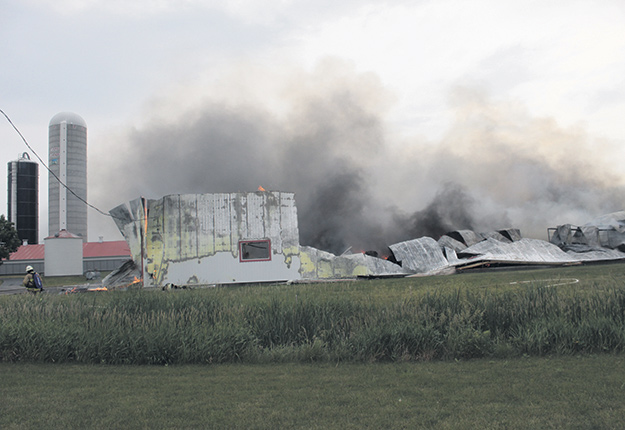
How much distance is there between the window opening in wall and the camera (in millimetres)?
24219

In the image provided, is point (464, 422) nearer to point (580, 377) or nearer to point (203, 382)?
point (580, 377)

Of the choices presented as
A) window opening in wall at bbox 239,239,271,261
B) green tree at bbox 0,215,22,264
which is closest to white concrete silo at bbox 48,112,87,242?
green tree at bbox 0,215,22,264

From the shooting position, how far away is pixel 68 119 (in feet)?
199

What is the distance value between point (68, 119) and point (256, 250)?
47023 mm

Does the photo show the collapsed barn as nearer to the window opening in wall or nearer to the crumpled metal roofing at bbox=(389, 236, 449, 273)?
the window opening in wall

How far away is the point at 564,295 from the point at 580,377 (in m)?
4.37

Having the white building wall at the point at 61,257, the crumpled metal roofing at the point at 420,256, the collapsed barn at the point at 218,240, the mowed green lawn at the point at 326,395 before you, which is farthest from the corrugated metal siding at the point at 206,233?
the white building wall at the point at 61,257

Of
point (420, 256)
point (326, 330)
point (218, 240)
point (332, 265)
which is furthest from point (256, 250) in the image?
point (326, 330)

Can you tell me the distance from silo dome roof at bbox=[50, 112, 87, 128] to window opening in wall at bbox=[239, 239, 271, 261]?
1827 inches

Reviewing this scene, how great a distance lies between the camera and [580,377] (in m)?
6.68

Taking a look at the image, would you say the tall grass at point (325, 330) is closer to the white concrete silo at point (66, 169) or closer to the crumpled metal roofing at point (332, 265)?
the crumpled metal roofing at point (332, 265)

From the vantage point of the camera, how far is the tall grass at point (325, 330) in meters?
8.23

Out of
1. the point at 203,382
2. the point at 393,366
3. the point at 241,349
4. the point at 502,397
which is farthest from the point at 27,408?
the point at 502,397

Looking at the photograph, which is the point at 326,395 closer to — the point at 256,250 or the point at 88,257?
the point at 256,250
